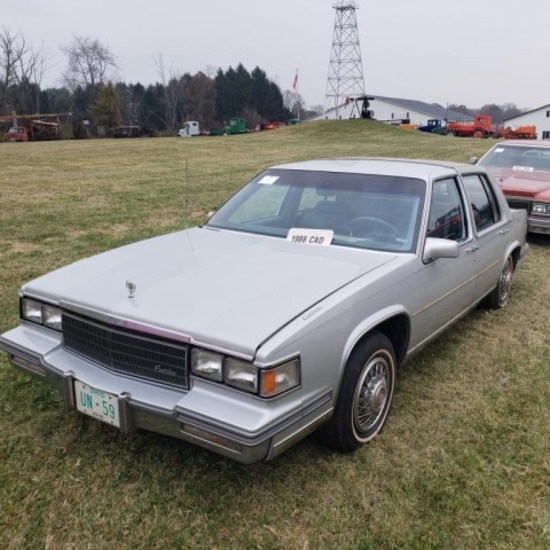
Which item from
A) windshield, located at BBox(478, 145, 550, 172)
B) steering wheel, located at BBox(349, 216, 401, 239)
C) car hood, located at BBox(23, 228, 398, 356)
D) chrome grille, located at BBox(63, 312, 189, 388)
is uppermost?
windshield, located at BBox(478, 145, 550, 172)

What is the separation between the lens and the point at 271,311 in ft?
8.08

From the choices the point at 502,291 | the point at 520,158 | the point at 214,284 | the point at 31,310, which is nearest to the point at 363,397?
the point at 214,284

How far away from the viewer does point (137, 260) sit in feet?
10.6

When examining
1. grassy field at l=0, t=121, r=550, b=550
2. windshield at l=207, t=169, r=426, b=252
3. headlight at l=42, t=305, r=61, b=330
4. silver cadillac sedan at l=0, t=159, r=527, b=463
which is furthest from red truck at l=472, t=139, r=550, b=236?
headlight at l=42, t=305, r=61, b=330

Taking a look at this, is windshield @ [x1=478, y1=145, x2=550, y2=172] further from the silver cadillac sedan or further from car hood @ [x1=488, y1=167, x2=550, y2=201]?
the silver cadillac sedan

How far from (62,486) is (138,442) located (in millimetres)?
454

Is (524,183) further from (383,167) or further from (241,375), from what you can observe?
(241,375)

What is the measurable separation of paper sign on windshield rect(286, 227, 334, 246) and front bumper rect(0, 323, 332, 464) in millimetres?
1211

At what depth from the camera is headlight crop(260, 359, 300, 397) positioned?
223 centimetres

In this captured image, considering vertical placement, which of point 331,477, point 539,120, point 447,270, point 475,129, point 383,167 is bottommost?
point 331,477

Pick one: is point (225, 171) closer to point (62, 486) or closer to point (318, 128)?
point (62, 486)

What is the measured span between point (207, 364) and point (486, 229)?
294cm

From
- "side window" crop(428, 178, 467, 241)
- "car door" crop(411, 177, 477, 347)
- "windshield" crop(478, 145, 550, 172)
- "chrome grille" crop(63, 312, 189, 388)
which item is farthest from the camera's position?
"windshield" crop(478, 145, 550, 172)

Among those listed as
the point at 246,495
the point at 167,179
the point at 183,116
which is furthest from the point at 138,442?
the point at 183,116
